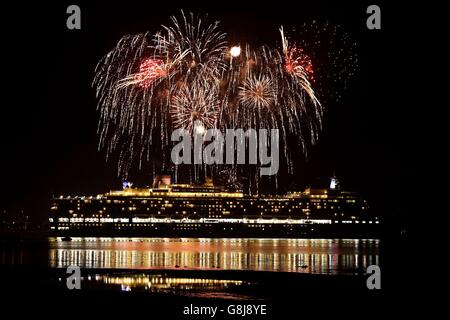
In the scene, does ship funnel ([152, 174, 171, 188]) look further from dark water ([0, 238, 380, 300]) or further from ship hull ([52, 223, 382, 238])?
dark water ([0, 238, 380, 300])

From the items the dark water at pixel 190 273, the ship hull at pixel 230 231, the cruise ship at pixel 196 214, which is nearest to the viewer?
the dark water at pixel 190 273

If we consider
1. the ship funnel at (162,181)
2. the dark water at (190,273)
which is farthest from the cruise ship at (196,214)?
the dark water at (190,273)

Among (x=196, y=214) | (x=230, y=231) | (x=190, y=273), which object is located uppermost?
(x=190, y=273)

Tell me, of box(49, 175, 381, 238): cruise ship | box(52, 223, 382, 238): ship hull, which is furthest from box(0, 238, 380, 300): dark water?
box(49, 175, 381, 238): cruise ship

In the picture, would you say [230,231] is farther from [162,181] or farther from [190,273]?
[190,273]

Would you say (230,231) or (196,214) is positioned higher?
(196,214)

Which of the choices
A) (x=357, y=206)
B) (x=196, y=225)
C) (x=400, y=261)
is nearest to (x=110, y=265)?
(x=400, y=261)

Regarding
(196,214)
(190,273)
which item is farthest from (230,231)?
(190,273)

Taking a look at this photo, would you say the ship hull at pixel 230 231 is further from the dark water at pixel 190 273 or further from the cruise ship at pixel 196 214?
the dark water at pixel 190 273
